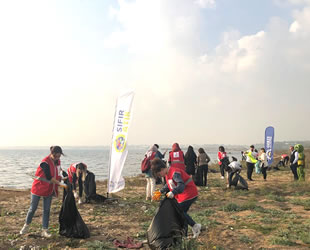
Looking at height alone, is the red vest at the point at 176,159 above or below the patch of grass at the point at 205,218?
above

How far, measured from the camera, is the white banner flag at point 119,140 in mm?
10359

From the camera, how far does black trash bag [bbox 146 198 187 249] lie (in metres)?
4.46

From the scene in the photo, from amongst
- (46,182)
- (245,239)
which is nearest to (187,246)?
(245,239)

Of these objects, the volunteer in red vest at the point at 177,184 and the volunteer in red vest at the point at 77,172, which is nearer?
the volunteer in red vest at the point at 177,184

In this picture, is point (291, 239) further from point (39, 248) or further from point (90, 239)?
point (39, 248)

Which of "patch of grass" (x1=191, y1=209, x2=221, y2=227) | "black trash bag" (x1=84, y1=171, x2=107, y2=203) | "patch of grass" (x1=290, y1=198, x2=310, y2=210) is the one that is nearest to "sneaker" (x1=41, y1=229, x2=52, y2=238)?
"black trash bag" (x1=84, y1=171, x2=107, y2=203)

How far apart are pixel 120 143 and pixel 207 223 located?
16.6 feet

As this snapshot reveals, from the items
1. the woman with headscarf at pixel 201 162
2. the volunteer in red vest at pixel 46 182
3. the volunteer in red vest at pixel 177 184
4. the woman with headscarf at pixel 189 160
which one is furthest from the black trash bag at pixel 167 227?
the woman with headscarf at pixel 201 162

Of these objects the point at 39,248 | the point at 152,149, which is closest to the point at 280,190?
the point at 152,149

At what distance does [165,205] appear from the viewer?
4.69 m

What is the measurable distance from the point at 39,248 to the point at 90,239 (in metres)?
1.08

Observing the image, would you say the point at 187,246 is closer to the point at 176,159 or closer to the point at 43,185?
the point at 43,185

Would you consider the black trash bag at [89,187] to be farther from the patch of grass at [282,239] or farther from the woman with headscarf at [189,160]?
the patch of grass at [282,239]

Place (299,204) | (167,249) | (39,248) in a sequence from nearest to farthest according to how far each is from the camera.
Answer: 1. (167,249)
2. (39,248)
3. (299,204)
